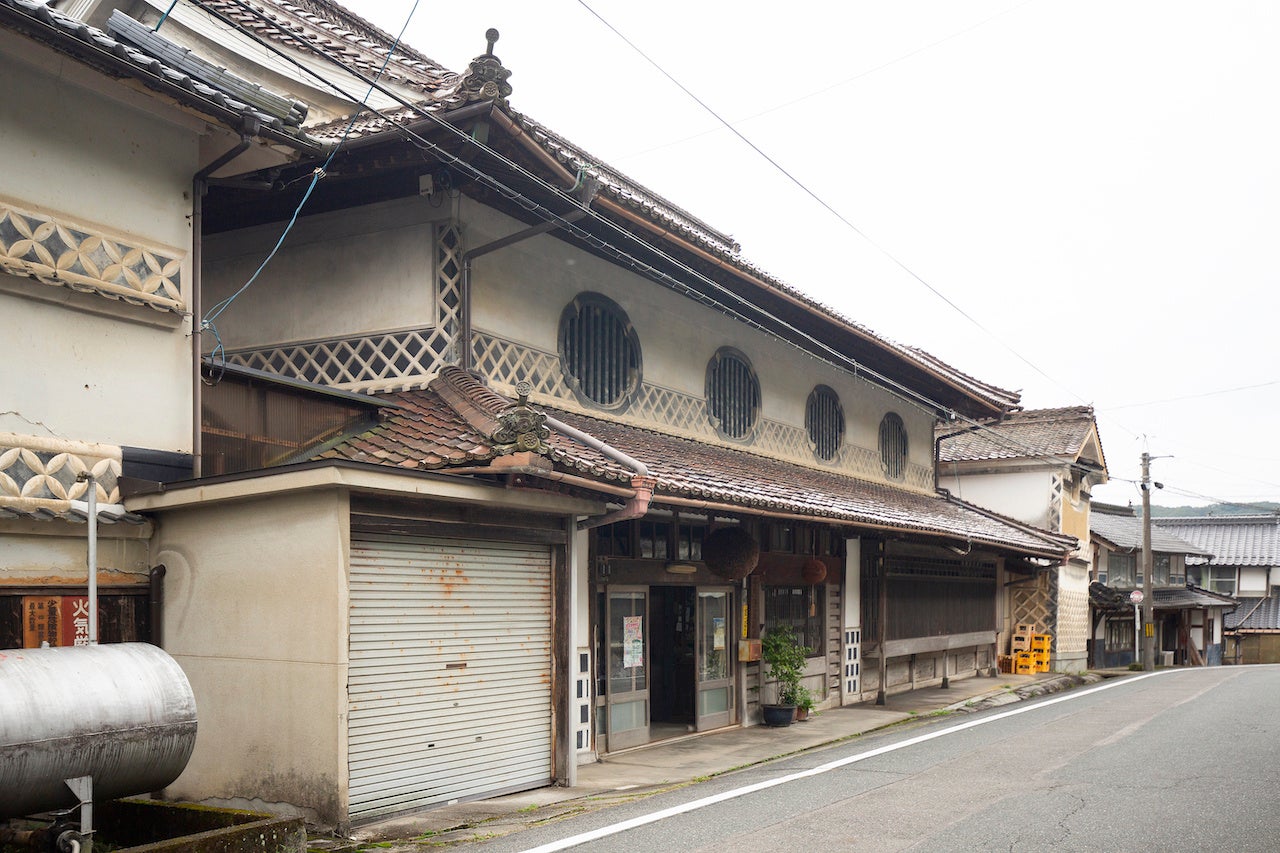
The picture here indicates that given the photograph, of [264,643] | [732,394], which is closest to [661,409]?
[732,394]

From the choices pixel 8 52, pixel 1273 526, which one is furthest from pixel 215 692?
pixel 1273 526

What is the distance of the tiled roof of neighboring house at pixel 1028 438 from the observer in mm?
29938

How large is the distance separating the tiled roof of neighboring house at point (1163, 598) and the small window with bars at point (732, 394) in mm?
24776

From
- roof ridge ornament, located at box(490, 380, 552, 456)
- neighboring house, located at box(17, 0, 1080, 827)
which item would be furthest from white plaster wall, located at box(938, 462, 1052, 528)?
roof ridge ornament, located at box(490, 380, 552, 456)

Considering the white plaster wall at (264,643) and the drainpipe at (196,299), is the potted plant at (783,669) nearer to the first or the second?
the white plaster wall at (264,643)

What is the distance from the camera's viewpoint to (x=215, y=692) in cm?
833

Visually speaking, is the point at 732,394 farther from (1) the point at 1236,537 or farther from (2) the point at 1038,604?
(1) the point at 1236,537

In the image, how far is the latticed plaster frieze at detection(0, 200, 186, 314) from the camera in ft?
25.1

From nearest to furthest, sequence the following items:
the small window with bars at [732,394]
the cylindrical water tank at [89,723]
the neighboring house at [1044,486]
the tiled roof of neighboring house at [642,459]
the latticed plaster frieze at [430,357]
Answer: the cylindrical water tank at [89,723], the tiled roof of neighboring house at [642,459], the latticed plaster frieze at [430,357], the small window with bars at [732,394], the neighboring house at [1044,486]

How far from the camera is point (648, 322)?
1416 centimetres

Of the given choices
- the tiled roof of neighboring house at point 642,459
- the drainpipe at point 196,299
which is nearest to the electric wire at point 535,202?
the drainpipe at point 196,299

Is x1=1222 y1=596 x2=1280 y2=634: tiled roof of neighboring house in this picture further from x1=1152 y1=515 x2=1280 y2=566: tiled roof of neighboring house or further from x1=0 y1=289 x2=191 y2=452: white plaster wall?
x1=0 y1=289 x2=191 y2=452: white plaster wall

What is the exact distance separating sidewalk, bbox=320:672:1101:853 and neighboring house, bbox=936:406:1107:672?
25.3 ft

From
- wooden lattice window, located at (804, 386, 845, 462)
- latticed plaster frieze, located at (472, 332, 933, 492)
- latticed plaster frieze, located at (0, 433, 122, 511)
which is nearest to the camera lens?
latticed plaster frieze, located at (0, 433, 122, 511)
